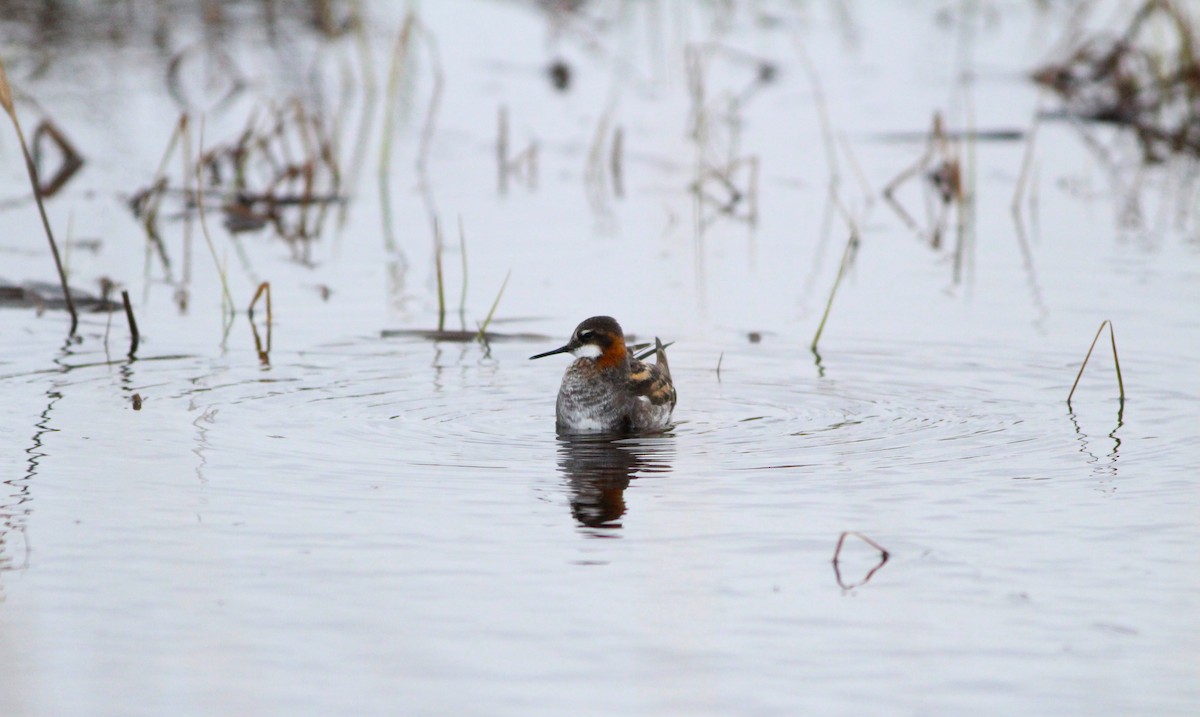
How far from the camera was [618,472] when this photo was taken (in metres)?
7.44

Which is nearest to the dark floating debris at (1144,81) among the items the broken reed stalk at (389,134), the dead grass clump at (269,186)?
the broken reed stalk at (389,134)

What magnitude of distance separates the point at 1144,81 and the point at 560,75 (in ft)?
22.5

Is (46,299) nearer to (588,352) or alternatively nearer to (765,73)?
(588,352)

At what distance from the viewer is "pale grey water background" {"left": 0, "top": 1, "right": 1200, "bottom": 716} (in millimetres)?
5000

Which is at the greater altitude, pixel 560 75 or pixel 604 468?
pixel 560 75

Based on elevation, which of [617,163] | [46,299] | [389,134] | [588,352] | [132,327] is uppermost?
[389,134]

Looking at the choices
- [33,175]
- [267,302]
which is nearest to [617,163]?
[267,302]

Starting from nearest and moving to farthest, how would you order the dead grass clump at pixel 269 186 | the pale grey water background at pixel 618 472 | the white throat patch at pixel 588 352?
1. the pale grey water background at pixel 618 472
2. the white throat patch at pixel 588 352
3. the dead grass clump at pixel 269 186

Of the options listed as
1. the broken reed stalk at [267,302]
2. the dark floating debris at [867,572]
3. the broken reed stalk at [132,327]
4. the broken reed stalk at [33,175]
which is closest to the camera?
the dark floating debris at [867,572]

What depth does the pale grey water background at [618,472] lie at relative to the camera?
5.00 m

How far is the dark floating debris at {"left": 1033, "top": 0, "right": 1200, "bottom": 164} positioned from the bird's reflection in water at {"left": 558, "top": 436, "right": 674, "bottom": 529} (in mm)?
A: 10515

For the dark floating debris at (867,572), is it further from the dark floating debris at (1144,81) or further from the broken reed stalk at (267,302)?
the dark floating debris at (1144,81)

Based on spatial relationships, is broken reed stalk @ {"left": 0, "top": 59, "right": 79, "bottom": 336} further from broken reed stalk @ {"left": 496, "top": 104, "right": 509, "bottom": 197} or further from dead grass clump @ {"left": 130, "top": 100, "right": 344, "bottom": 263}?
broken reed stalk @ {"left": 496, "top": 104, "right": 509, "bottom": 197}

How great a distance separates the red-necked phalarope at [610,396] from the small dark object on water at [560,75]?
1160 cm
